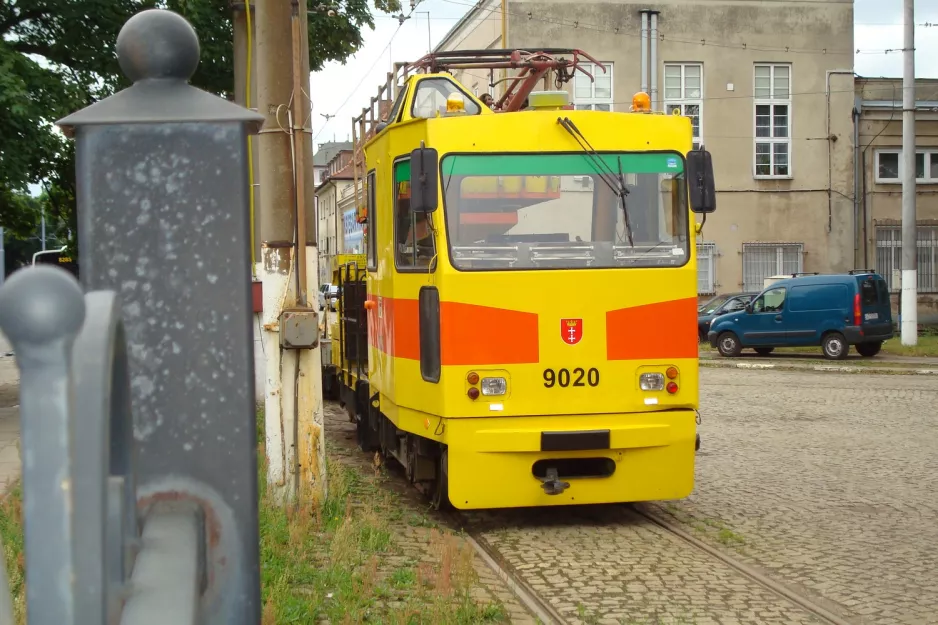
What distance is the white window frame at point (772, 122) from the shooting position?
3850 cm

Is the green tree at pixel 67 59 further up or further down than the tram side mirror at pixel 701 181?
further up

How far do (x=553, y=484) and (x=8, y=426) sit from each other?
9.88 metres

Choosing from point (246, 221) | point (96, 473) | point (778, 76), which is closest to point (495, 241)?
point (246, 221)

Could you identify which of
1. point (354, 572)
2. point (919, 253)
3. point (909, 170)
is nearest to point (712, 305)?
point (919, 253)

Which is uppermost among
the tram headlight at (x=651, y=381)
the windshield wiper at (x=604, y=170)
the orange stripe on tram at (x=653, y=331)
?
the windshield wiper at (x=604, y=170)

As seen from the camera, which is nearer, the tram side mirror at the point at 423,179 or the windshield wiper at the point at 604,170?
the tram side mirror at the point at 423,179

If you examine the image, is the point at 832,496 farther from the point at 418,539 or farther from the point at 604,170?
the point at 418,539

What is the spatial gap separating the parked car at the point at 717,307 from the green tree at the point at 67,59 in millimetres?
13528

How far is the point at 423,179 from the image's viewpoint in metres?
8.17

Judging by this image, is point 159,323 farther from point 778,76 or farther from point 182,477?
point 778,76

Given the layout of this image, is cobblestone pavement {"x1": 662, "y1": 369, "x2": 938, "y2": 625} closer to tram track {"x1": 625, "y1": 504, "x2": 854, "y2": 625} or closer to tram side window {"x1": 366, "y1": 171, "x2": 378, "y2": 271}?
tram track {"x1": 625, "y1": 504, "x2": 854, "y2": 625}

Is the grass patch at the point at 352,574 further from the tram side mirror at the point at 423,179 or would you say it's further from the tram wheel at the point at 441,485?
the tram side mirror at the point at 423,179

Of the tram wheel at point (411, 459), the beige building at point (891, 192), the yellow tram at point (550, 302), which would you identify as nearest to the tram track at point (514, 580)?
the yellow tram at point (550, 302)

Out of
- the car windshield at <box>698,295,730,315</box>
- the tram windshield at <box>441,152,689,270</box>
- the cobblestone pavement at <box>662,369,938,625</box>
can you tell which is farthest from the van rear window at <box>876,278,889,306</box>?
the tram windshield at <box>441,152,689,270</box>
